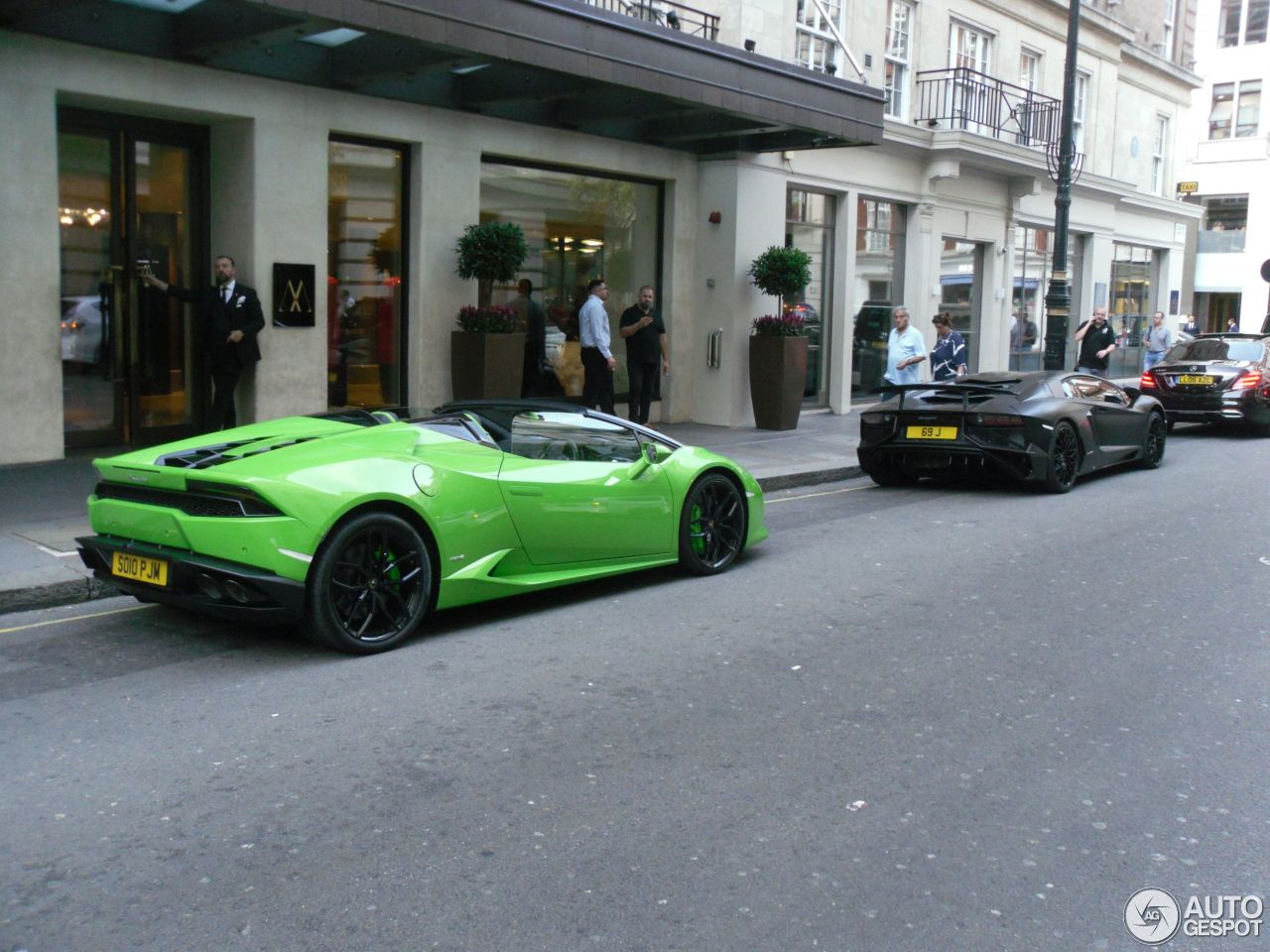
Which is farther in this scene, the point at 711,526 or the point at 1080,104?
the point at 1080,104

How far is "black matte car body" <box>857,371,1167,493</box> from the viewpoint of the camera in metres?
11.8

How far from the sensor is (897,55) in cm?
2141

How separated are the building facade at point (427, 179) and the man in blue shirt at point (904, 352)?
2.66 m

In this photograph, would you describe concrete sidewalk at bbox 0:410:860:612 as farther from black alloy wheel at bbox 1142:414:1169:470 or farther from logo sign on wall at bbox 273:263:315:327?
black alloy wheel at bbox 1142:414:1169:470

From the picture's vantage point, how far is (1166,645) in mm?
6637

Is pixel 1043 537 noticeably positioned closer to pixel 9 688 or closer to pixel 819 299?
pixel 9 688

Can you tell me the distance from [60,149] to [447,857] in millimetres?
9948

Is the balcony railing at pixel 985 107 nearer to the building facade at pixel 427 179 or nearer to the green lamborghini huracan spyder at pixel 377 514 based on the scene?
the building facade at pixel 427 179

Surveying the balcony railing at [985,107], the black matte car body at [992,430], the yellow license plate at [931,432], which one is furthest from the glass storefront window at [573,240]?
the balcony railing at [985,107]

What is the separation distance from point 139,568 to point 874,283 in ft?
55.6

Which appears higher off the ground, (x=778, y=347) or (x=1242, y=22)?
(x=1242, y=22)

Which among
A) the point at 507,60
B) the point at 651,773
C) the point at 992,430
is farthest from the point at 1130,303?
the point at 651,773

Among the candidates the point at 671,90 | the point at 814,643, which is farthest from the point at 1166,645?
the point at 671,90

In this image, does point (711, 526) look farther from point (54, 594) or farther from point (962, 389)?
point (962, 389)
